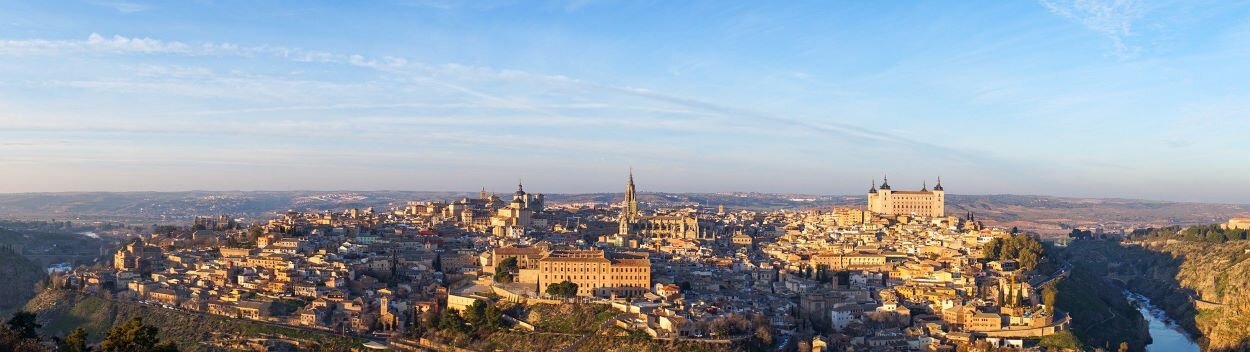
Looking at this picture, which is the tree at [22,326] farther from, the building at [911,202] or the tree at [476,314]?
the building at [911,202]

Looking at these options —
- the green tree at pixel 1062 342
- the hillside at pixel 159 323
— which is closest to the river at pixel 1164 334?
the green tree at pixel 1062 342

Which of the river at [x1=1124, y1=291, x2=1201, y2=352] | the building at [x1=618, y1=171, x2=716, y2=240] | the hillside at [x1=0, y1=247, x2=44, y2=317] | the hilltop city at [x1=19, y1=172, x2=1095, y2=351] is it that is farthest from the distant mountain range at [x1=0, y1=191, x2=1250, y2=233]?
the hilltop city at [x1=19, y1=172, x2=1095, y2=351]

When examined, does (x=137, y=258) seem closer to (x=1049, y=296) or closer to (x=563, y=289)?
(x=563, y=289)

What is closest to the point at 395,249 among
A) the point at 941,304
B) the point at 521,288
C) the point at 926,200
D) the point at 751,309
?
the point at 521,288

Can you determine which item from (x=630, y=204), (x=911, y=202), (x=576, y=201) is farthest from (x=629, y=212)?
(x=576, y=201)

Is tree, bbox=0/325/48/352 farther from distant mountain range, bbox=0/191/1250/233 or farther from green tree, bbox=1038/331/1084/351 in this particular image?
distant mountain range, bbox=0/191/1250/233
